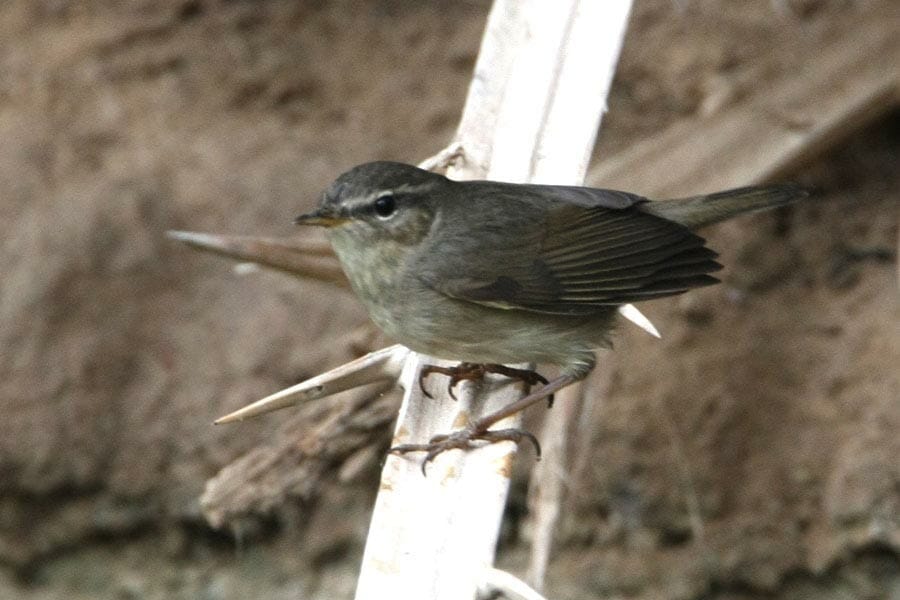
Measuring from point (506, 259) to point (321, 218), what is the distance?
1.72ft

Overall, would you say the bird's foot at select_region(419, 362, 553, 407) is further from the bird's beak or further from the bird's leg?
the bird's beak

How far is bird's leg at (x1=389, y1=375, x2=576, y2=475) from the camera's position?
3.55 m

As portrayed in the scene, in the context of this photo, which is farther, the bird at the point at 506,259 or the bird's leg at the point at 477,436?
the bird at the point at 506,259

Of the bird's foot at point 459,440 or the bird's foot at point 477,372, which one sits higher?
the bird's foot at point 477,372

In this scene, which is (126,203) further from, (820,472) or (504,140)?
(820,472)

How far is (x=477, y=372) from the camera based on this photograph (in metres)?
4.07

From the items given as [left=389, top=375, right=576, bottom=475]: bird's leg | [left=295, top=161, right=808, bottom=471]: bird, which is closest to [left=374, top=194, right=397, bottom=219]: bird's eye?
[left=295, top=161, right=808, bottom=471]: bird

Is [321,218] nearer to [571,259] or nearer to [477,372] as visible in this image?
[477,372]

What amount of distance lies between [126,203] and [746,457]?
2.32m

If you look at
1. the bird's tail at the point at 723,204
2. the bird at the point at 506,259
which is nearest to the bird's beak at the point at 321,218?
Result: the bird at the point at 506,259

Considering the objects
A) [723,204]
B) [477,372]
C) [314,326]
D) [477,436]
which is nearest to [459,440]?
[477,436]

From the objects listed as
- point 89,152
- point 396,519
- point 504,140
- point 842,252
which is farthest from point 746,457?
point 89,152

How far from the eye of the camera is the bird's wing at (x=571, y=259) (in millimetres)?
4031

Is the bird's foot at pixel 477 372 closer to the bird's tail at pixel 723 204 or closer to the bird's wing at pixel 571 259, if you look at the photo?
the bird's wing at pixel 571 259
